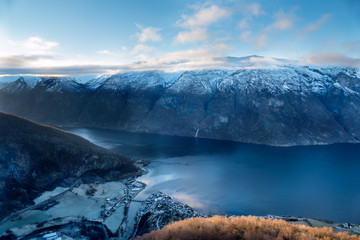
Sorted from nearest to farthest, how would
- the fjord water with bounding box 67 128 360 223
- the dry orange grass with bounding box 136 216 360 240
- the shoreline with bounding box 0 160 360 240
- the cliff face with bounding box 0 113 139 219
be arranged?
the dry orange grass with bounding box 136 216 360 240
the shoreline with bounding box 0 160 360 240
the cliff face with bounding box 0 113 139 219
the fjord water with bounding box 67 128 360 223

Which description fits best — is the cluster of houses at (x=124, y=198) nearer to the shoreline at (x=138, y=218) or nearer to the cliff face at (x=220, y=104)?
the shoreline at (x=138, y=218)

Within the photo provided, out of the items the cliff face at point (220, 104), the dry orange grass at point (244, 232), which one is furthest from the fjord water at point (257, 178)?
the cliff face at point (220, 104)

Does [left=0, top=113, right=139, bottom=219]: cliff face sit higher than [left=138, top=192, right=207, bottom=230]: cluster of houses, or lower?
higher

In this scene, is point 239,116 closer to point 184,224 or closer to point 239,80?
point 239,80

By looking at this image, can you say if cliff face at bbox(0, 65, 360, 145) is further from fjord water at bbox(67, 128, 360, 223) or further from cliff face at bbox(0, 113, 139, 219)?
cliff face at bbox(0, 113, 139, 219)

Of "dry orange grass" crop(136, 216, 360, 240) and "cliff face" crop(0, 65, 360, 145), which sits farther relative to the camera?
"cliff face" crop(0, 65, 360, 145)

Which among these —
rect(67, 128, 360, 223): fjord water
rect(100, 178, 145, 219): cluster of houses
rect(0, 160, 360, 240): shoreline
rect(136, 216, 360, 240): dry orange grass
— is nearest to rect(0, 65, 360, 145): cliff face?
rect(67, 128, 360, 223): fjord water
